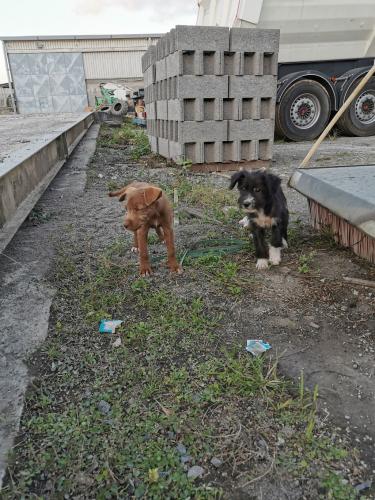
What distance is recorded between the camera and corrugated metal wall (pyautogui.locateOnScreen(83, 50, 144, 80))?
2689 cm

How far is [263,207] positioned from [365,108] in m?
8.61

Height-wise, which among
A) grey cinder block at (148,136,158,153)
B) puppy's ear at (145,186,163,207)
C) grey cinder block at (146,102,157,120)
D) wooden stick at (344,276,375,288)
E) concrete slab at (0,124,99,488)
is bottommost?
wooden stick at (344,276,375,288)

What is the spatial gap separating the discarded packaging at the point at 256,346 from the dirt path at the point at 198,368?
0.15 feet

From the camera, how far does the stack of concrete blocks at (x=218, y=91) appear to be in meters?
6.02

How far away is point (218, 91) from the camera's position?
6.23 m

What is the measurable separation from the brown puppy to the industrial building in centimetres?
2624

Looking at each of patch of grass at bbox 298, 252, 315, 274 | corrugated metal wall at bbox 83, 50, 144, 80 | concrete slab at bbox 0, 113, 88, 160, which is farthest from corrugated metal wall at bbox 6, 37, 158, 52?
patch of grass at bbox 298, 252, 315, 274

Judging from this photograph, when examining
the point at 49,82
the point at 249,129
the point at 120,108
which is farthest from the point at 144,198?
the point at 49,82

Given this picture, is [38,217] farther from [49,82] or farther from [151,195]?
[49,82]

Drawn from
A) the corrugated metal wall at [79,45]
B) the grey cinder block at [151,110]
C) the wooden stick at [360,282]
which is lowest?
the wooden stick at [360,282]

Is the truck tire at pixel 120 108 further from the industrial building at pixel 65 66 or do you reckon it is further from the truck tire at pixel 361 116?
the truck tire at pixel 361 116

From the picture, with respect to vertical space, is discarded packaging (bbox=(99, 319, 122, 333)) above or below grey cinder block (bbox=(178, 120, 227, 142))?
below

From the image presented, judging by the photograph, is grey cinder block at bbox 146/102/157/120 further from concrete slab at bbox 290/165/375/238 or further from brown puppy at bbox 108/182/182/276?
brown puppy at bbox 108/182/182/276

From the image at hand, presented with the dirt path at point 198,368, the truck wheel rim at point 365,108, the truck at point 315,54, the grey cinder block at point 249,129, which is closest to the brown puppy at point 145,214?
the dirt path at point 198,368
